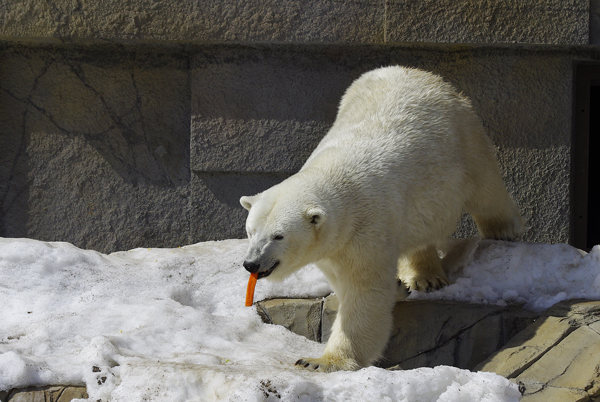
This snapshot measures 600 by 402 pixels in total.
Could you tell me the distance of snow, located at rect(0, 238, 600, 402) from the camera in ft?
8.38

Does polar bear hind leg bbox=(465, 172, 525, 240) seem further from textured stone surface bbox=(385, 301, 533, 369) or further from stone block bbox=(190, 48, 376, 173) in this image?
stone block bbox=(190, 48, 376, 173)

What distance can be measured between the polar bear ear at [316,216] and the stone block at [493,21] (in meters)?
2.52

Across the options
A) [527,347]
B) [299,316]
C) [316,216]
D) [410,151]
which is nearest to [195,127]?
[299,316]

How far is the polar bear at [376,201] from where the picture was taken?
10.1ft

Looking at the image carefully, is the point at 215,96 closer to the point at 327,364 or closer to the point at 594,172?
the point at 327,364

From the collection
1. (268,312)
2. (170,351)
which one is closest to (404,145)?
(268,312)

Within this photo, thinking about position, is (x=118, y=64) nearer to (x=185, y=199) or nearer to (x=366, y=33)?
(x=185, y=199)

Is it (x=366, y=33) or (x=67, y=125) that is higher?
(x=366, y=33)

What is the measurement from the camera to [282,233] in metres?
3.00

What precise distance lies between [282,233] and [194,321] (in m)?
1.05

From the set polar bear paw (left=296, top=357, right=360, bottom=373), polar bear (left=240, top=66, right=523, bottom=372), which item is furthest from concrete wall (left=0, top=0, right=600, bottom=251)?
polar bear paw (left=296, top=357, right=360, bottom=373)

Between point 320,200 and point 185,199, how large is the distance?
261cm

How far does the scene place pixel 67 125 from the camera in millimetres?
5480

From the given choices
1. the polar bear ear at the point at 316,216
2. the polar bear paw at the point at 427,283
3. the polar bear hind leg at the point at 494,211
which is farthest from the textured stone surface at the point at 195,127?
the polar bear ear at the point at 316,216
